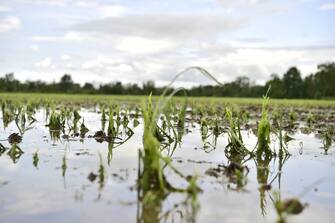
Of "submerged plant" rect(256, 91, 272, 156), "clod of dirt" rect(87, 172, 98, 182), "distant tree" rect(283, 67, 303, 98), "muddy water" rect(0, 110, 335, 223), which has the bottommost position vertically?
"muddy water" rect(0, 110, 335, 223)

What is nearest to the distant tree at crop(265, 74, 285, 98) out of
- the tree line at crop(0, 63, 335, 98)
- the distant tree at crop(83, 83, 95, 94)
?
the tree line at crop(0, 63, 335, 98)

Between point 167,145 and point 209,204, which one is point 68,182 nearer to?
point 209,204

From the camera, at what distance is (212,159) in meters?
3.96

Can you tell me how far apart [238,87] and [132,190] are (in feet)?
226

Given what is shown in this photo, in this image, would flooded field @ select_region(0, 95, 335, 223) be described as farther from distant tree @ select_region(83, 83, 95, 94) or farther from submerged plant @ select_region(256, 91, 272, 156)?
distant tree @ select_region(83, 83, 95, 94)

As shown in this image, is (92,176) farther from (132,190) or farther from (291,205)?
(291,205)

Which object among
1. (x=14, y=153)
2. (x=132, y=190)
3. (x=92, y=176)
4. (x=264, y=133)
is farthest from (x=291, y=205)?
(x=14, y=153)

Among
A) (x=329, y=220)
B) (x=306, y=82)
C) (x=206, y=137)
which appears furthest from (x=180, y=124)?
(x=306, y=82)

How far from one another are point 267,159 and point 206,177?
3.56 feet

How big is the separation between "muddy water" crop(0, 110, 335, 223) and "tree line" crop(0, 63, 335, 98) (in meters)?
44.7

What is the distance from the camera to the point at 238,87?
231 ft

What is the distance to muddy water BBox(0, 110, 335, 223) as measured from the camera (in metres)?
2.24

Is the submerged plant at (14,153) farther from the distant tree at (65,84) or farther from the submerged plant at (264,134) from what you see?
the distant tree at (65,84)

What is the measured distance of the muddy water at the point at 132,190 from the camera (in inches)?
88.0
